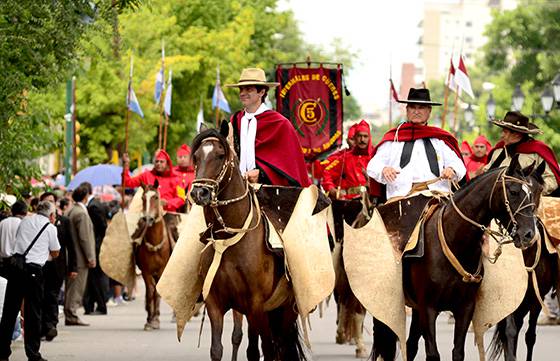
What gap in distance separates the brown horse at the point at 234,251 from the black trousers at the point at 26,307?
4.33 meters

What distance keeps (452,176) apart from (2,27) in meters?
6.00

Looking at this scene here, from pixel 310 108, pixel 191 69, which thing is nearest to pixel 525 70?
pixel 191 69

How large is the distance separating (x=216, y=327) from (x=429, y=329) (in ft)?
5.97

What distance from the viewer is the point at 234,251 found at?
44.1 ft

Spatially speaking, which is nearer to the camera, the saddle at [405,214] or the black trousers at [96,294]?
the saddle at [405,214]

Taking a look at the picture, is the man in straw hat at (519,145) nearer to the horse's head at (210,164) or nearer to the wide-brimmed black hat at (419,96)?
the wide-brimmed black hat at (419,96)

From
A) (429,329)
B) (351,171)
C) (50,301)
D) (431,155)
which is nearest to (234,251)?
(429,329)

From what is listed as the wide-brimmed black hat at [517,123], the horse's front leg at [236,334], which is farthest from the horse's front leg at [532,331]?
the horse's front leg at [236,334]

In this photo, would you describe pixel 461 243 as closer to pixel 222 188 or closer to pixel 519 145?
pixel 222 188

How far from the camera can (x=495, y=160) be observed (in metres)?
16.3

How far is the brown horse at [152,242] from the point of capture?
23.6 m

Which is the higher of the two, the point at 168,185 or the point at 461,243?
the point at 461,243

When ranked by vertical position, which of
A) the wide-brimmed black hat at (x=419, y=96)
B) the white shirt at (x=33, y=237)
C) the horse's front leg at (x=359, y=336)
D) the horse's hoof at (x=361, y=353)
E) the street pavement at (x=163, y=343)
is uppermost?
the wide-brimmed black hat at (x=419, y=96)

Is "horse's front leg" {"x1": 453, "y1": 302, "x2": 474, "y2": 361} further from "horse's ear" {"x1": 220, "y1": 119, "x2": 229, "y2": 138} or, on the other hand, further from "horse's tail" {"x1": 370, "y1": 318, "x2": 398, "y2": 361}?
"horse's ear" {"x1": 220, "y1": 119, "x2": 229, "y2": 138}
